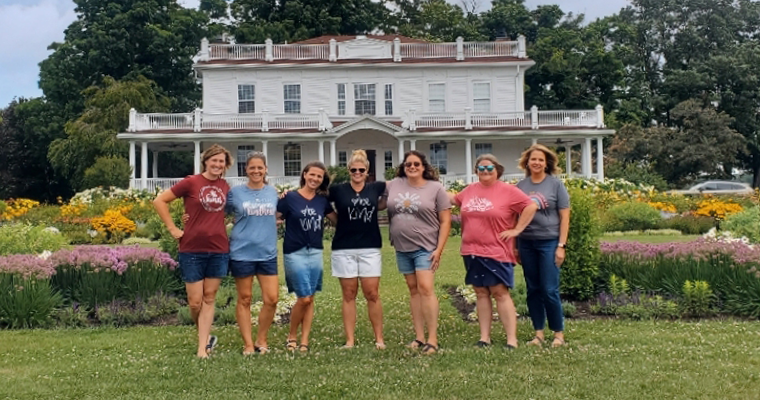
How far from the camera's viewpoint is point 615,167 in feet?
109

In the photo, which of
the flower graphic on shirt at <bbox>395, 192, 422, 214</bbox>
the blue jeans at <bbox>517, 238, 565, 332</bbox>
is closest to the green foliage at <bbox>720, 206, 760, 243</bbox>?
the blue jeans at <bbox>517, 238, 565, 332</bbox>

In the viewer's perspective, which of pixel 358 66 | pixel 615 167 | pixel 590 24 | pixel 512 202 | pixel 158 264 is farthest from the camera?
pixel 590 24

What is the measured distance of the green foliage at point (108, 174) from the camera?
25.4 meters

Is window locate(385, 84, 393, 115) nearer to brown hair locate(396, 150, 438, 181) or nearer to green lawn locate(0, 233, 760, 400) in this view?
green lawn locate(0, 233, 760, 400)

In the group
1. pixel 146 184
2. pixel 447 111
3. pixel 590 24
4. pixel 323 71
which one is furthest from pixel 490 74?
pixel 590 24

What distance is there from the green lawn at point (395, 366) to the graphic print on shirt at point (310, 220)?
1.11 m

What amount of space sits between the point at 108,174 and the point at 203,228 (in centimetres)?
2200

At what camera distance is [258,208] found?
5.61 m

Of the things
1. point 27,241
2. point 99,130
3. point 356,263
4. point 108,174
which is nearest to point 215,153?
point 356,263

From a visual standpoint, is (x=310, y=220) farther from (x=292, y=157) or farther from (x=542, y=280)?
(x=292, y=157)

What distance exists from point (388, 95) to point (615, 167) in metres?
12.8

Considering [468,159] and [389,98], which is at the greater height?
[389,98]

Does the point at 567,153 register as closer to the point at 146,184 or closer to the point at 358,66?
the point at 358,66

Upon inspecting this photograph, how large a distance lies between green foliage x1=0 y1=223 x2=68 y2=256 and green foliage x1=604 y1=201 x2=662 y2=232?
14543mm
